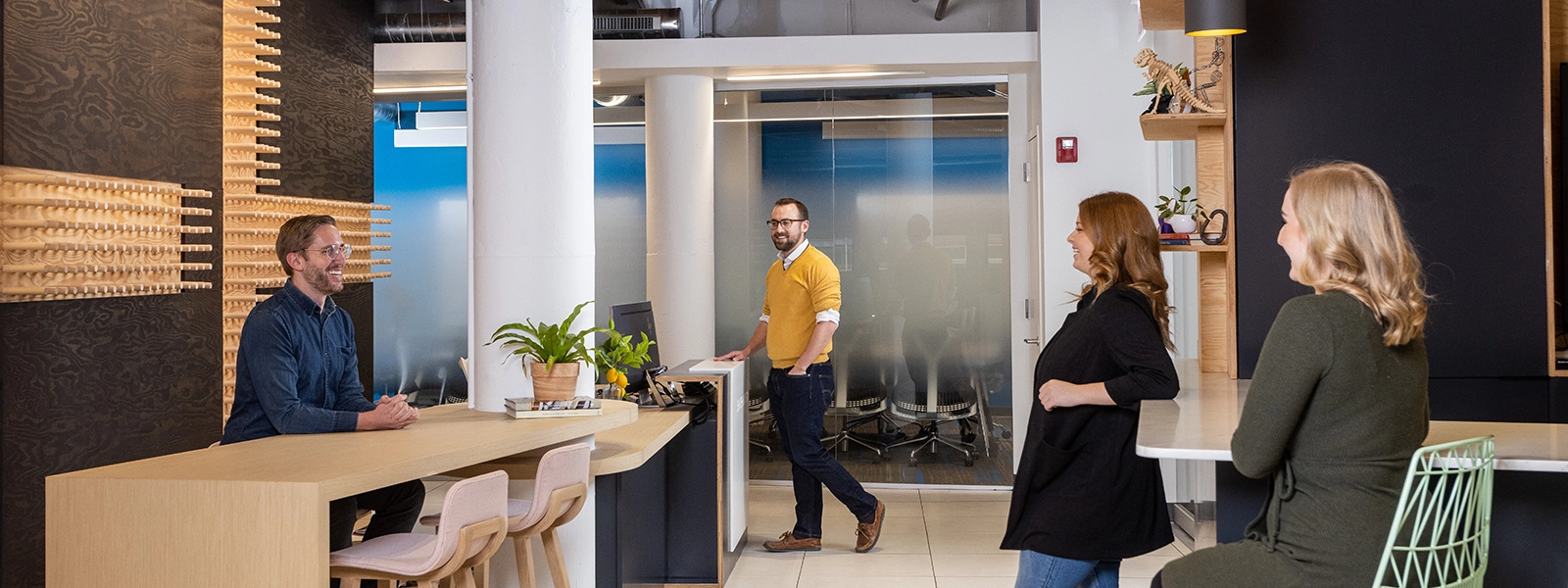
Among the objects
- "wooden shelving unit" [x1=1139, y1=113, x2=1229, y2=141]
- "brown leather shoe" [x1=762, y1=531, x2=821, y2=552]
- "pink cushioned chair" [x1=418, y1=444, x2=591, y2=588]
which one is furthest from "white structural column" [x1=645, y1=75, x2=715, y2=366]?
"pink cushioned chair" [x1=418, y1=444, x2=591, y2=588]

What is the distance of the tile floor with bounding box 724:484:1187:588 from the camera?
4715 mm

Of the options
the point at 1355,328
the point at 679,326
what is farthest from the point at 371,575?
the point at 679,326

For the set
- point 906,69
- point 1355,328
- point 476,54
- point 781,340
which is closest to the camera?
point 1355,328

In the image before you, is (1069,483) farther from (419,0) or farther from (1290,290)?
(419,0)

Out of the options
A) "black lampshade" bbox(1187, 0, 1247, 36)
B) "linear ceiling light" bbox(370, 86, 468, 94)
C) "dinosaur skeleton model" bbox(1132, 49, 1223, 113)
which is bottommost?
"dinosaur skeleton model" bbox(1132, 49, 1223, 113)

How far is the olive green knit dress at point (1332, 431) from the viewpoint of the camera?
1.84 m

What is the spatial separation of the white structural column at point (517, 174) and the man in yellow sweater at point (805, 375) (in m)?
1.65

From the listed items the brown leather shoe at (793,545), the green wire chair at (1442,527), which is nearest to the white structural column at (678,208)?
the brown leather shoe at (793,545)

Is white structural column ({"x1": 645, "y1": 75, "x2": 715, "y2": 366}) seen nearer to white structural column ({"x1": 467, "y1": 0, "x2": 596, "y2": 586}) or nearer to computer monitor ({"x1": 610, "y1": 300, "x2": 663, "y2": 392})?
computer monitor ({"x1": 610, "y1": 300, "x2": 663, "y2": 392})

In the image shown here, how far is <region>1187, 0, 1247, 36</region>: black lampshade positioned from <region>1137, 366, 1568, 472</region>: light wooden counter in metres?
1.09

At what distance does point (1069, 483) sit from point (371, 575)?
5.37 ft

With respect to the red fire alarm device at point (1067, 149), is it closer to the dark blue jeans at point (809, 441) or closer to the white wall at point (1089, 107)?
the white wall at point (1089, 107)

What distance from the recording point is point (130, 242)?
4105mm

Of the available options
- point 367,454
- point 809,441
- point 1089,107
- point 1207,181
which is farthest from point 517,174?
point 1089,107
